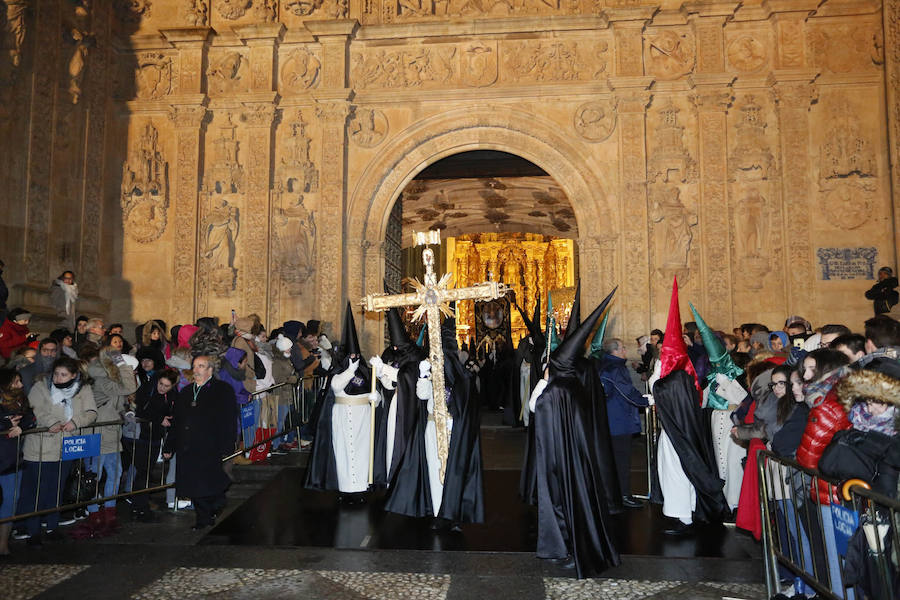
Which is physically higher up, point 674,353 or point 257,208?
point 257,208

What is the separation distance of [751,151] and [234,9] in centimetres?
1048

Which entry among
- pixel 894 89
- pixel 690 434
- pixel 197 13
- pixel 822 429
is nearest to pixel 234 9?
pixel 197 13

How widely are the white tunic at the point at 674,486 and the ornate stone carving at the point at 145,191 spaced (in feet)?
36.4

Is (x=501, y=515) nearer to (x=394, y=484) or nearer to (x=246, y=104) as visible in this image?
(x=394, y=484)

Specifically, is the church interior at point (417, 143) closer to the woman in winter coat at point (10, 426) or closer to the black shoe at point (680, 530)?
the black shoe at point (680, 530)

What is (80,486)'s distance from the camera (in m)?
6.79

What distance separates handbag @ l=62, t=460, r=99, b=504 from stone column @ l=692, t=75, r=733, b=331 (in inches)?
399

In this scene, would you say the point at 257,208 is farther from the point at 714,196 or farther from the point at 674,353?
the point at 674,353

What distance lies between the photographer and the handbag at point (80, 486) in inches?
267

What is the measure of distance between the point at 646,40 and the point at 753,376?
9.35 meters

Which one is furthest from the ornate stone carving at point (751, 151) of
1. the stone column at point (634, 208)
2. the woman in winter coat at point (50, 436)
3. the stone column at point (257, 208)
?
the woman in winter coat at point (50, 436)

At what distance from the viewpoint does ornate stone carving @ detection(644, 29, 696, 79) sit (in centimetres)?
1330

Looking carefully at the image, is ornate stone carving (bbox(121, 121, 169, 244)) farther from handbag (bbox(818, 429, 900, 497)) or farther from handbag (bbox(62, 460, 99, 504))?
handbag (bbox(818, 429, 900, 497))

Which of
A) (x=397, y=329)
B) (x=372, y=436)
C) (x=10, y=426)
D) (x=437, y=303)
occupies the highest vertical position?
(x=437, y=303)
